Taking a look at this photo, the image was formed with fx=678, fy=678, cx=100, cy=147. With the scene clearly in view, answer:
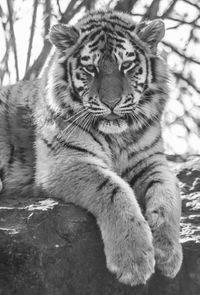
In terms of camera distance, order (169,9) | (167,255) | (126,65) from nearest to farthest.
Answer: (167,255) → (126,65) → (169,9)

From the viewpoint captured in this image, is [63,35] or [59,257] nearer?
[59,257]

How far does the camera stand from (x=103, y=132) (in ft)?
15.0

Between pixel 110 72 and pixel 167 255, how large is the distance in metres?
1.33

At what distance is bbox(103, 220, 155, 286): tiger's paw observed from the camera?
357 cm

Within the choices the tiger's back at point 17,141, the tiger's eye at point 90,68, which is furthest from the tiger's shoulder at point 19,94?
the tiger's eye at point 90,68

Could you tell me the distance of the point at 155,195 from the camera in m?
4.21

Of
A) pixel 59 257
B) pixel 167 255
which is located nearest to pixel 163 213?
pixel 167 255

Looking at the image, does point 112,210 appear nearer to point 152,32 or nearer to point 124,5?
point 152,32

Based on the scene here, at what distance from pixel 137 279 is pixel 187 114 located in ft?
15.8

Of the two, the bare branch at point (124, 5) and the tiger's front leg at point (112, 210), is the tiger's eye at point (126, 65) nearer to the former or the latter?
the tiger's front leg at point (112, 210)

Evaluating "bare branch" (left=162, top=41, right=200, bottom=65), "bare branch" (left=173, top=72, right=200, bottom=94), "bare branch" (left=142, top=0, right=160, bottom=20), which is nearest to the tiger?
"bare branch" (left=142, top=0, right=160, bottom=20)

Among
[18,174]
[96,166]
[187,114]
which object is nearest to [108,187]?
[96,166]

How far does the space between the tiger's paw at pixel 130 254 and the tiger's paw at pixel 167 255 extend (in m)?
0.12

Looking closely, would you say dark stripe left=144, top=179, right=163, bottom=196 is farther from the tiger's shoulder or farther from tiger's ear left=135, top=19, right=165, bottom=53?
the tiger's shoulder
